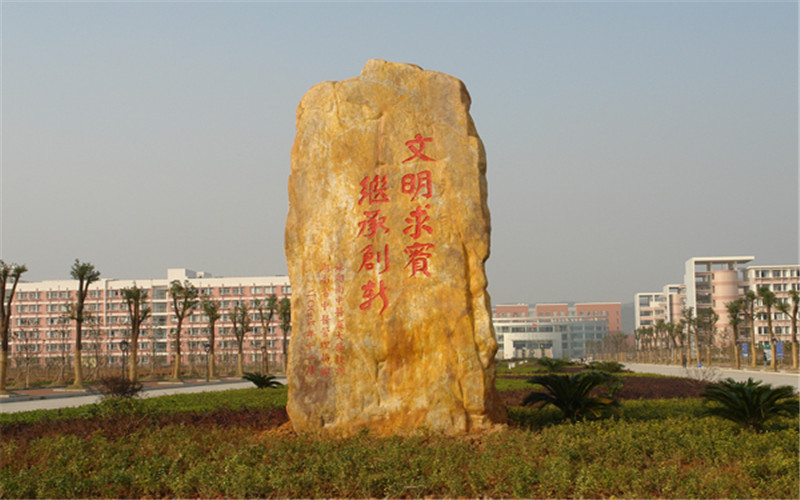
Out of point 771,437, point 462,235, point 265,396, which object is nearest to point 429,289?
point 462,235

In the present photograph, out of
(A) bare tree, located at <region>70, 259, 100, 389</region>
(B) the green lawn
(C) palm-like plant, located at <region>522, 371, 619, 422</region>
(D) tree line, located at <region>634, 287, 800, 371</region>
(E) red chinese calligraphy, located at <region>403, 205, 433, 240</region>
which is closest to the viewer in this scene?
(B) the green lawn

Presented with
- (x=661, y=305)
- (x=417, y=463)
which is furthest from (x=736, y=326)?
(x=661, y=305)

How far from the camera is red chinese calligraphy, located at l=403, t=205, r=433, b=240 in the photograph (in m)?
9.23

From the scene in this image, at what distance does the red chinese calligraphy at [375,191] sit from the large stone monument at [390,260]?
2 cm

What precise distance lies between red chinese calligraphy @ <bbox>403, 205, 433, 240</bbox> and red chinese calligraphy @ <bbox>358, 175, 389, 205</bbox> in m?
0.45

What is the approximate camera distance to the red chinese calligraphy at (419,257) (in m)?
9.15

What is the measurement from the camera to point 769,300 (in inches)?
1693

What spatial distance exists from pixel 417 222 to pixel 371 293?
1.14 metres

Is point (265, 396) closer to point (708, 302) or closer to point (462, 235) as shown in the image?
point (462, 235)

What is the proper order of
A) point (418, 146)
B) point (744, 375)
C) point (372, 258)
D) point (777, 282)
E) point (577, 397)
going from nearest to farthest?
1. point (372, 258)
2. point (418, 146)
3. point (577, 397)
4. point (744, 375)
5. point (777, 282)

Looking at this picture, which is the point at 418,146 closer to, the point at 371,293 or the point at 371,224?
the point at 371,224

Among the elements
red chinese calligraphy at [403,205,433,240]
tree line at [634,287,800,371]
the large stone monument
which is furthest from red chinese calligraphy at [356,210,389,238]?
tree line at [634,287,800,371]

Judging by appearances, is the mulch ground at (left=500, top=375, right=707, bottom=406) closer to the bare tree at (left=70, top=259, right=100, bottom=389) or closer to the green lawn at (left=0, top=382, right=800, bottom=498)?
the green lawn at (left=0, top=382, right=800, bottom=498)

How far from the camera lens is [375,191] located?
9.46m
